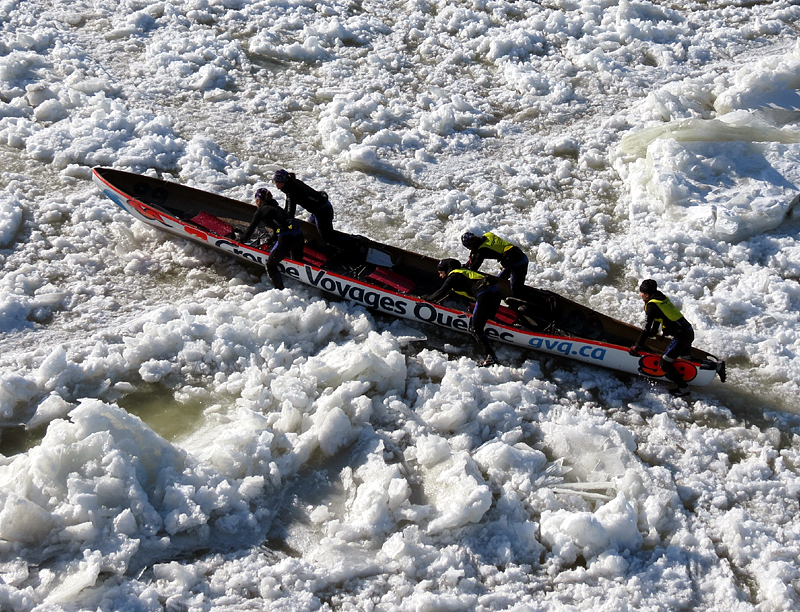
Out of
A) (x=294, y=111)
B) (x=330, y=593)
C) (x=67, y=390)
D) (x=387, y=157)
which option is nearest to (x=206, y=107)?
(x=294, y=111)

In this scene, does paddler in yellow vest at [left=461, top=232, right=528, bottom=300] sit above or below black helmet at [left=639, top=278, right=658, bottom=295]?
below

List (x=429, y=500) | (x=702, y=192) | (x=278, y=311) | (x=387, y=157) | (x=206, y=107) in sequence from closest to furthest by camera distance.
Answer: (x=429, y=500), (x=278, y=311), (x=702, y=192), (x=387, y=157), (x=206, y=107)

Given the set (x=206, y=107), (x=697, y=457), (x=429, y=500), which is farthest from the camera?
(x=206, y=107)

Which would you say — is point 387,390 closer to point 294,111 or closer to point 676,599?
point 676,599

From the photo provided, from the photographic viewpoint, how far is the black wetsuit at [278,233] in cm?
968

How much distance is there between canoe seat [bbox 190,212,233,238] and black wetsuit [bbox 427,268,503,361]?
3608 millimetres

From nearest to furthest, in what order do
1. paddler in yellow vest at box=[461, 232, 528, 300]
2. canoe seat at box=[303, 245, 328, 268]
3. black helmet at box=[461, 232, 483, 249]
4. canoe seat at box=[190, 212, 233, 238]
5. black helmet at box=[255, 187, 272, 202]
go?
black helmet at box=[461, 232, 483, 249]
paddler in yellow vest at box=[461, 232, 528, 300]
black helmet at box=[255, 187, 272, 202]
canoe seat at box=[303, 245, 328, 268]
canoe seat at box=[190, 212, 233, 238]

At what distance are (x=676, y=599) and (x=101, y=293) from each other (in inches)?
326

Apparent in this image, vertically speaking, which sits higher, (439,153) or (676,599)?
(439,153)

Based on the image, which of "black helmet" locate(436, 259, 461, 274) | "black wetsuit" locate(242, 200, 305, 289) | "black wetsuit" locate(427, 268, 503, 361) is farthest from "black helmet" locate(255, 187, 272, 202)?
"black wetsuit" locate(427, 268, 503, 361)

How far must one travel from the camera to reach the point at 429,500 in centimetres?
715

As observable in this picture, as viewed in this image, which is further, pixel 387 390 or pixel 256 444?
pixel 387 390

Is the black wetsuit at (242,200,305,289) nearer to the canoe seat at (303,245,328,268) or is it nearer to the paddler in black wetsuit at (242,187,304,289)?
the paddler in black wetsuit at (242,187,304,289)

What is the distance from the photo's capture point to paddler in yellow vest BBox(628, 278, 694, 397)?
8.34m
